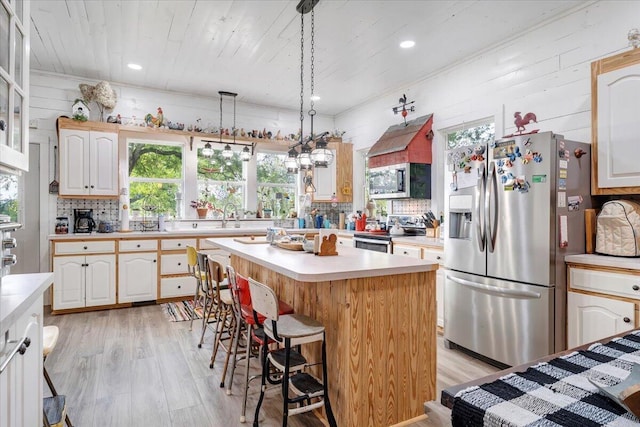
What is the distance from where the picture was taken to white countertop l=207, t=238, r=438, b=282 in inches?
74.6

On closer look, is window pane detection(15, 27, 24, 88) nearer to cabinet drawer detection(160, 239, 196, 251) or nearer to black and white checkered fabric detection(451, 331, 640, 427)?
black and white checkered fabric detection(451, 331, 640, 427)

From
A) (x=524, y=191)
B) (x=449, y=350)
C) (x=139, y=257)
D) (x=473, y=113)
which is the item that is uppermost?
(x=473, y=113)

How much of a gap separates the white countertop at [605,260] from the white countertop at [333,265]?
3.71 ft

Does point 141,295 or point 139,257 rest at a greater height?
point 139,257

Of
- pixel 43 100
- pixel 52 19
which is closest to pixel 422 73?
pixel 52 19

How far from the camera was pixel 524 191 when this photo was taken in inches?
106

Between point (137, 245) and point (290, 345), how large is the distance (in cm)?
346

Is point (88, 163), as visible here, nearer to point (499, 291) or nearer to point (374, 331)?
point (374, 331)

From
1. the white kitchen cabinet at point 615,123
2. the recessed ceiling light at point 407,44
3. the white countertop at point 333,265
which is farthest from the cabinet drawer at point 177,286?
the white kitchen cabinet at point 615,123

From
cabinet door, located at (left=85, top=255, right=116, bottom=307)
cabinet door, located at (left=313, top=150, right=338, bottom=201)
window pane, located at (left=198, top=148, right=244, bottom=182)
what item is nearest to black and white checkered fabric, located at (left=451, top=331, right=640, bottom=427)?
cabinet door, located at (left=85, top=255, right=116, bottom=307)

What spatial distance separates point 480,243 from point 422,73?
2498mm

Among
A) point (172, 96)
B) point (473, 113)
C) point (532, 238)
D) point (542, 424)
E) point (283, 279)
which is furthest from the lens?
point (172, 96)

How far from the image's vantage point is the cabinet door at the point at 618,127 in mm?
2447

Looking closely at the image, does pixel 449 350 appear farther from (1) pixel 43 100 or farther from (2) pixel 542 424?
(1) pixel 43 100
